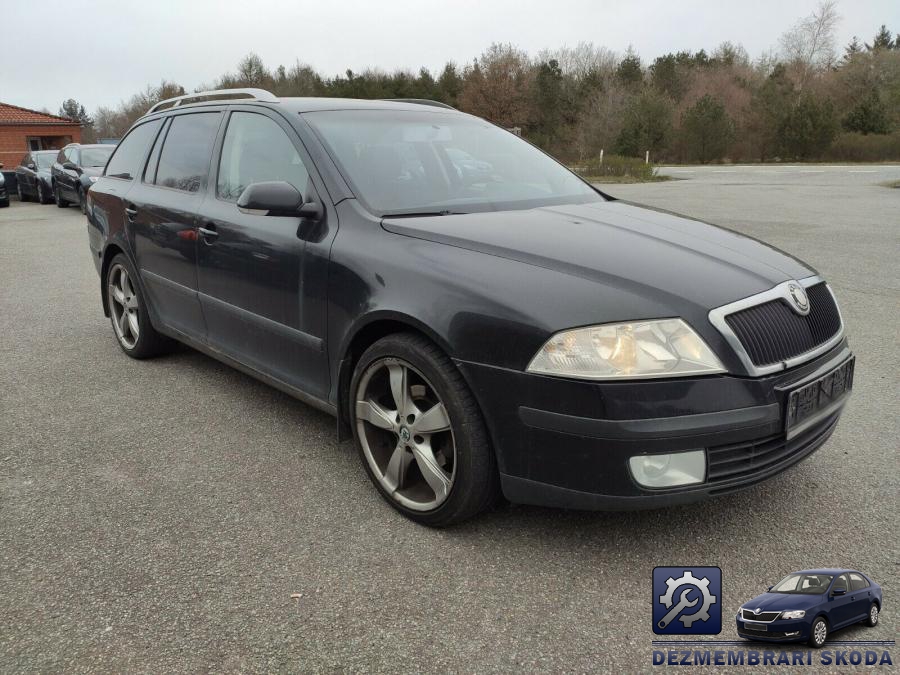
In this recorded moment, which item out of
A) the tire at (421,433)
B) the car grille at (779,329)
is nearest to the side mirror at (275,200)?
the tire at (421,433)

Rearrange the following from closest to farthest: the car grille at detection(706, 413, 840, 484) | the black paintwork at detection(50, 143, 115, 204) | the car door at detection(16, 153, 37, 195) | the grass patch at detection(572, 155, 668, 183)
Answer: the car grille at detection(706, 413, 840, 484) < the black paintwork at detection(50, 143, 115, 204) < the car door at detection(16, 153, 37, 195) < the grass patch at detection(572, 155, 668, 183)

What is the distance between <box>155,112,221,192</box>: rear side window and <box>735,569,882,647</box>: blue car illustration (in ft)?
11.2

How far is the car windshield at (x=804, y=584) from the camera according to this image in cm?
228

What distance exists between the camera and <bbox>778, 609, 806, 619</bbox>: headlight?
2.21 meters

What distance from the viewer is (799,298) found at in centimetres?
270

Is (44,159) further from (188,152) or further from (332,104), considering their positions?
(332,104)

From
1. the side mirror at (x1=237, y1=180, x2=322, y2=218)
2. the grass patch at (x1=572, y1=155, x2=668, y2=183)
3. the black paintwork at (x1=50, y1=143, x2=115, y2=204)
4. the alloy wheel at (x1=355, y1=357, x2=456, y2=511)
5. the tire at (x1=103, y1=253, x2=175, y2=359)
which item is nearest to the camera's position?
the alloy wheel at (x1=355, y1=357, x2=456, y2=511)

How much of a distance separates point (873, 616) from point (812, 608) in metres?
0.22

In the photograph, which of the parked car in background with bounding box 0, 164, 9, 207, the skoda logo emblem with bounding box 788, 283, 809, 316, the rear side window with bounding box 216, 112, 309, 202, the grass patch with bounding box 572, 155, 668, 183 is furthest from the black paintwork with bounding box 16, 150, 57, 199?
the skoda logo emblem with bounding box 788, 283, 809, 316

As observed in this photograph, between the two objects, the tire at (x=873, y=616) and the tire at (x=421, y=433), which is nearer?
the tire at (x=873, y=616)

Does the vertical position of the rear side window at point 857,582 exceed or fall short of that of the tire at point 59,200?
it falls short

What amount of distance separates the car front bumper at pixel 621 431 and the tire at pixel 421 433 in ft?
0.30

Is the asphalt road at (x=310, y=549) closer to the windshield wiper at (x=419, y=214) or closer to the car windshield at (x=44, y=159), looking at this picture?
the windshield wiper at (x=419, y=214)

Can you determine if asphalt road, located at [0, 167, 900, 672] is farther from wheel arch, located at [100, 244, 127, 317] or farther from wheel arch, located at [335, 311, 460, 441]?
wheel arch, located at [100, 244, 127, 317]
